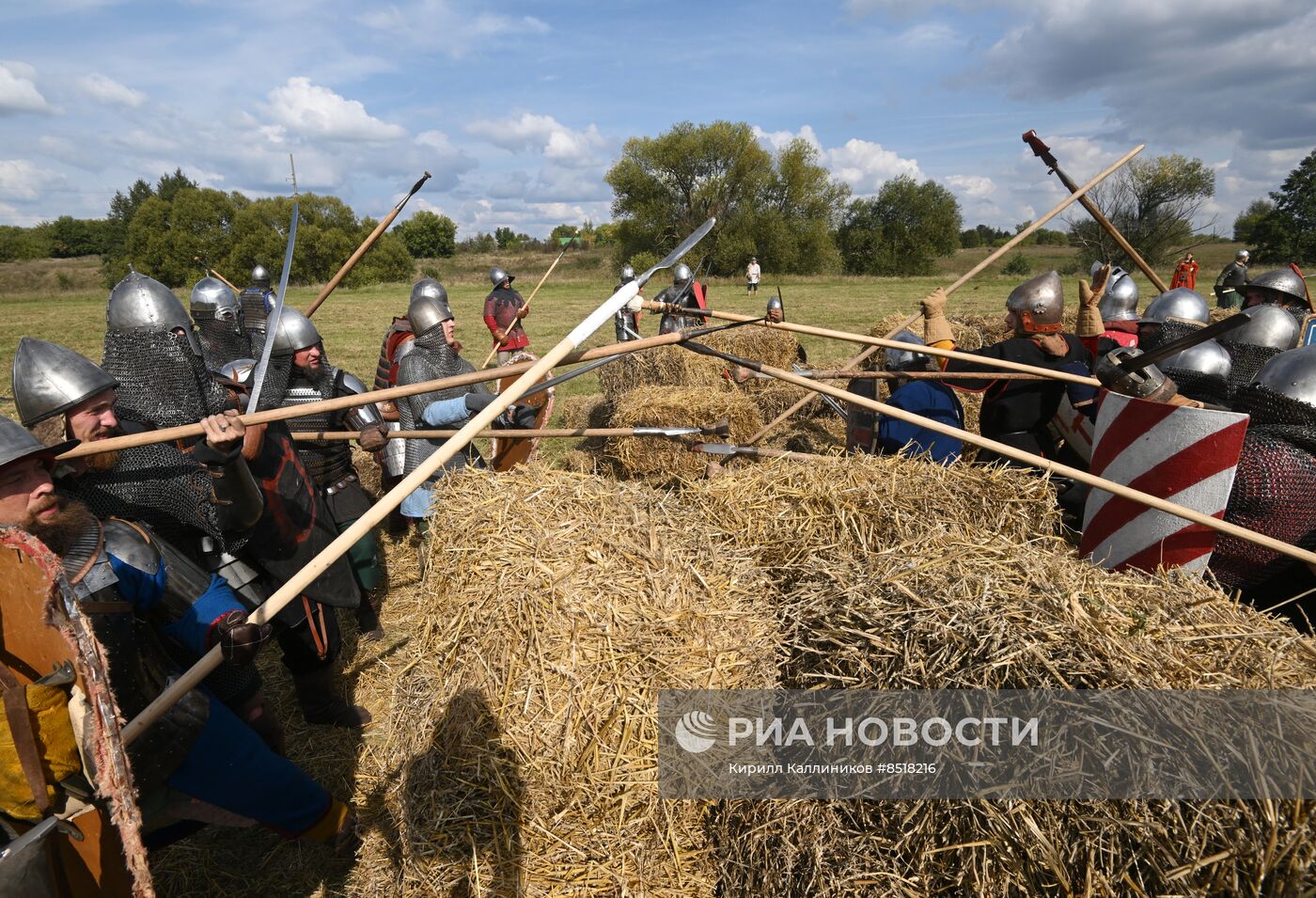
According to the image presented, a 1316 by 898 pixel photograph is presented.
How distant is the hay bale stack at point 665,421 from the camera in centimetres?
675

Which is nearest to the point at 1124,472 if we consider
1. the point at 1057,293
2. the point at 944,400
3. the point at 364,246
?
the point at 944,400

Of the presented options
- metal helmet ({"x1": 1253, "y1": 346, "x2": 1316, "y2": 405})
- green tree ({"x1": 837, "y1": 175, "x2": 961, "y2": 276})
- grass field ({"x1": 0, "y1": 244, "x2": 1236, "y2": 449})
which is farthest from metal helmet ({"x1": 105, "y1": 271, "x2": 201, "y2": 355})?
green tree ({"x1": 837, "y1": 175, "x2": 961, "y2": 276})

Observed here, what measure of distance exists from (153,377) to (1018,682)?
15.0 ft

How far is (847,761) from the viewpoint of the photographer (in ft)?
6.24

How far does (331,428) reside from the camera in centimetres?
457

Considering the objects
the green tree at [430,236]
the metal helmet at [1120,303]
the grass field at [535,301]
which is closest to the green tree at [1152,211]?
the grass field at [535,301]

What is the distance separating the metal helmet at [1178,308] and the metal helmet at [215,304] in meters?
9.05

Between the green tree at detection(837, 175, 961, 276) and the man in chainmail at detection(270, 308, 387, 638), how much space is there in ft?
170

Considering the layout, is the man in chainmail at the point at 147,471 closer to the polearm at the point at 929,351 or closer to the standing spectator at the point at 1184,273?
the polearm at the point at 929,351

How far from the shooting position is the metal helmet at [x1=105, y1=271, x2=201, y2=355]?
4273 millimetres

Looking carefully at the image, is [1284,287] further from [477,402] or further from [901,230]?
[901,230]

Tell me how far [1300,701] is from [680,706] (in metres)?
1.63

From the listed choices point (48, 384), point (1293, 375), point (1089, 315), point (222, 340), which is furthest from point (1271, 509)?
point (222, 340)

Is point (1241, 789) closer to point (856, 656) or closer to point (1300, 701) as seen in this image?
point (1300, 701)
